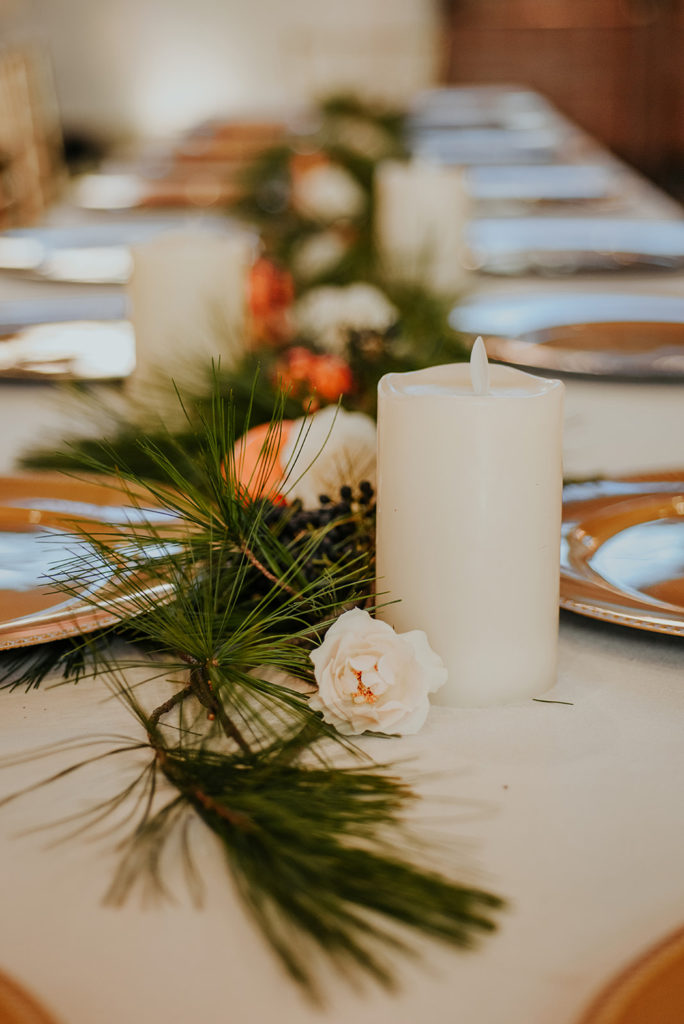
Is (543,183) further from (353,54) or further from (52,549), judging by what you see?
(353,54)

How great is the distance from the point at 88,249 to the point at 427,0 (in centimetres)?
633

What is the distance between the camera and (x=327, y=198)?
158 centimetres

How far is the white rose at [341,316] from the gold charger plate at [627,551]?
12.1 inches

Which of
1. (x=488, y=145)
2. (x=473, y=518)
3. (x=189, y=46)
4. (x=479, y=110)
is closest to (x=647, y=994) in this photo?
(x=473, y=518)

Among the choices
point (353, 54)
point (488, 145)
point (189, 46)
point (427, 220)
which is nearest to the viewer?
point (427, 220)

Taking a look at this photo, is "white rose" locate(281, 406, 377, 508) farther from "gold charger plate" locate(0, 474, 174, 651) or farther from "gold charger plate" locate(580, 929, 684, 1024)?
"gold charger plate" locate(580, 929, 684, 1024)

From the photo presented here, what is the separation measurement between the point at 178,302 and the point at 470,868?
0.62 meters

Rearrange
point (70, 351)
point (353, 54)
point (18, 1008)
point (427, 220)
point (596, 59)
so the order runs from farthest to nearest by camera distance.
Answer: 1. point (353, 54)
2. point (596, 59)
3. point (427, 220)
4. point (70, 351)
5. point (18, 1008)

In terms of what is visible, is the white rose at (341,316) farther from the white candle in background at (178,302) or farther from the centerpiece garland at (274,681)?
the centerpiece garland at (274,681)

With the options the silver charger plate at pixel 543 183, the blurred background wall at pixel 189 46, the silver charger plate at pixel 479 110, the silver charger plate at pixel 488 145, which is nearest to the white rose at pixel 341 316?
the silver charger plate at pixel 543 183

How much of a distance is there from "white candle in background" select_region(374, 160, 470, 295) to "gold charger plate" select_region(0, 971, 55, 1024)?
3.30 feet

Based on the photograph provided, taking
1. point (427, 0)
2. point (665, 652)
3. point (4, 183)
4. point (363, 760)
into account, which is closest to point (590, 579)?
point (665, 652)

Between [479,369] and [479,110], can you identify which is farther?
[479,110]

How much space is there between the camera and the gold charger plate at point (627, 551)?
1.74 ft
